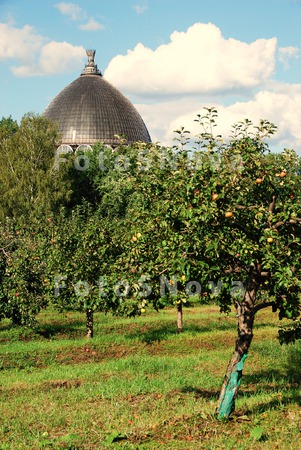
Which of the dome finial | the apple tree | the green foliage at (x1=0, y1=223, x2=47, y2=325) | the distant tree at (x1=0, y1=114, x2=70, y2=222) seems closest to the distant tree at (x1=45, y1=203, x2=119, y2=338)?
the green foliage at (x1=0, y1=223, x2=47, y2=325)

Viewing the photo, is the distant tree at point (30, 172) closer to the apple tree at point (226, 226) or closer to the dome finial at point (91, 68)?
the apple tree at point (226, 226)

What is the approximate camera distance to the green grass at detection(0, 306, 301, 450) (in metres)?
11.6

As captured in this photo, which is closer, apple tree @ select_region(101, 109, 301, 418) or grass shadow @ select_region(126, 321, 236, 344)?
apple tree @ select_region(101, 109, 301, 418)

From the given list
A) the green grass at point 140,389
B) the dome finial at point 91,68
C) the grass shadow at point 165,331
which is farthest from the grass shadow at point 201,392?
the dome finial at point 91,68

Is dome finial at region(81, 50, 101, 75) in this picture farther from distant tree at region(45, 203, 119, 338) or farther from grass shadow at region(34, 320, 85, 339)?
distant tree at region(45, 203, 119, 338)

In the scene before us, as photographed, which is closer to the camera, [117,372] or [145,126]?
[117,372]

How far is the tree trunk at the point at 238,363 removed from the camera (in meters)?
12.5

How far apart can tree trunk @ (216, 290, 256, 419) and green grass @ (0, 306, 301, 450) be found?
1.11ft

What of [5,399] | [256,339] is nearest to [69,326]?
[256,339]

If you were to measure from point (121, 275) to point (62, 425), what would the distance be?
150 inches

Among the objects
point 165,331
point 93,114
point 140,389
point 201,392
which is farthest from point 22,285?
point 93,114

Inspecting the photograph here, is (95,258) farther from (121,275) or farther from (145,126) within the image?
(145,126)

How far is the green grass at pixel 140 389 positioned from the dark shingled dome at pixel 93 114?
100186 mm

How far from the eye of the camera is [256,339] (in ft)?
80.6
